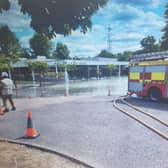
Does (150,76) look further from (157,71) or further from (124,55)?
(124,55)

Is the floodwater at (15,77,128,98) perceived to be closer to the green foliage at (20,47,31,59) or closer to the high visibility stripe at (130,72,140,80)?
the high visibility stripe at (130,72,140,80)

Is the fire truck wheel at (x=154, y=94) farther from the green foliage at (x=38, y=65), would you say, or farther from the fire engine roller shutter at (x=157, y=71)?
the green foliage at (x=38, y=65)

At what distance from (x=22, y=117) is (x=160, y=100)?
8.52 m

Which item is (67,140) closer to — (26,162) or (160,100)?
(26,162)

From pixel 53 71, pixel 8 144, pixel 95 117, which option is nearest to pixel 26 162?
pixel 8 144

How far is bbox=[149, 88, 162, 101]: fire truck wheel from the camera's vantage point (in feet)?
50.1

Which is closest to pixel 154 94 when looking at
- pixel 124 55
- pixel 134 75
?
pixel 134 75

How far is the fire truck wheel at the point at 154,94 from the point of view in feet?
50.1

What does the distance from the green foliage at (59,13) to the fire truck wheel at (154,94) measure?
10.8m

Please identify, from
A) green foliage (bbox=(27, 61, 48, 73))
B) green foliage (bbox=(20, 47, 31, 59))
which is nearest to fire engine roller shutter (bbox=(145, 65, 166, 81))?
green foliage (bbox=(20, 47, 31, 59))

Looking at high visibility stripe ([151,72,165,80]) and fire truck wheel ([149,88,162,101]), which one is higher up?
high visibility stripe ([151,72,165,80])

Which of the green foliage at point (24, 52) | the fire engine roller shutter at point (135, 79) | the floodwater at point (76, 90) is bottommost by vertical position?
the floodwater at point (76, 90)

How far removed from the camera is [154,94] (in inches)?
614

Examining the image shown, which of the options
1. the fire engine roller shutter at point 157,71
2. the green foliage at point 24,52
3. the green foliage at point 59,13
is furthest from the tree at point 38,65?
the green foliage at point 59,13
